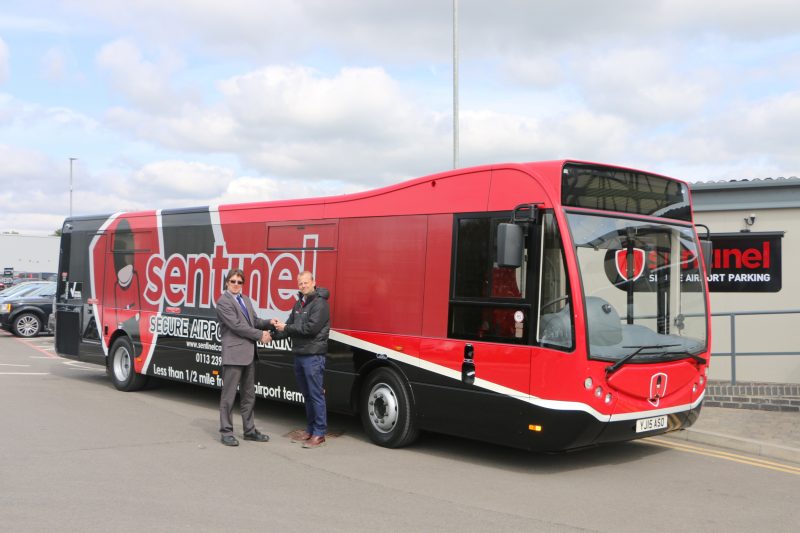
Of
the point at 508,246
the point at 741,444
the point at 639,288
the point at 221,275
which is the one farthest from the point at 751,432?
the point at 221,275

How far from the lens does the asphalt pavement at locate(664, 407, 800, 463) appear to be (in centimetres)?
770

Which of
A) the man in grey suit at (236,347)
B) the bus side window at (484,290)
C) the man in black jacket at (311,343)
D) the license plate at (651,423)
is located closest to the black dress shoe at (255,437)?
the man in grey suit at (236,347)

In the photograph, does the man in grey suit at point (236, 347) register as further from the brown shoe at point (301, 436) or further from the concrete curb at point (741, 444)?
the concrete curb at point (741, 444)

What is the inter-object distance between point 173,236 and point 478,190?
18.4 ft

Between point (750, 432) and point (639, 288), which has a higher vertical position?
point (639, 288)

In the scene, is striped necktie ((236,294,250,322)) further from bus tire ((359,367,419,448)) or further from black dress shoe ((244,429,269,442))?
bus tire ((359,367,419,448))

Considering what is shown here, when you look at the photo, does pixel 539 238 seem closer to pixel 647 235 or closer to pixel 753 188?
pixel 647 235

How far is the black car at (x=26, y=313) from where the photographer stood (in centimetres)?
2164

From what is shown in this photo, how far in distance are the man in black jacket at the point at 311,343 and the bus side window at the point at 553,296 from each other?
2.37 metres

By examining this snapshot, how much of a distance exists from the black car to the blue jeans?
16.9 meters

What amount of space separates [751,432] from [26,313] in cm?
2018

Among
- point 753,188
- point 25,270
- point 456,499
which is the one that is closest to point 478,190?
point 456,499

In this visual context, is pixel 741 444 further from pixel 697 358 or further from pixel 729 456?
pixel 697 358

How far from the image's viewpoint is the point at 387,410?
7.84 meters
